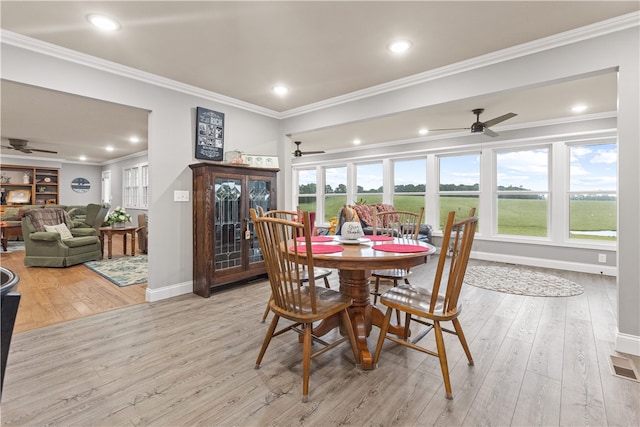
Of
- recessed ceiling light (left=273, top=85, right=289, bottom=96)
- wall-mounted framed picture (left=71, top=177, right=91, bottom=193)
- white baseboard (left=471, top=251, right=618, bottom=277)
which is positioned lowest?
white baseboard (left=471, top=251, right=618, bottom=277)

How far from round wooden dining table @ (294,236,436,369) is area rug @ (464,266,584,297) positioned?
7.41 feet

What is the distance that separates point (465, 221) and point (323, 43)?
195cm

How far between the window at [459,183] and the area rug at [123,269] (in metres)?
5.51

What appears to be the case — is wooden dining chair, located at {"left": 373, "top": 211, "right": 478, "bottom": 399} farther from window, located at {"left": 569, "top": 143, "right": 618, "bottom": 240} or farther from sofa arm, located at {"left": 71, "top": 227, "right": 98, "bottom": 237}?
sofa arm, located at {"left": 71, "top": 227, "right": 98, "bottom": 237}

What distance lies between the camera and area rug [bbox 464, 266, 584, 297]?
371 cm

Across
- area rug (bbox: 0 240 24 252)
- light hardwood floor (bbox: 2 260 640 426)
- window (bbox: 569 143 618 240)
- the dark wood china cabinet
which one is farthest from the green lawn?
area rug (bbox: 0 240 24 252)

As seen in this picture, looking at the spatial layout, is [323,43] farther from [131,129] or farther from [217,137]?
[131,129]

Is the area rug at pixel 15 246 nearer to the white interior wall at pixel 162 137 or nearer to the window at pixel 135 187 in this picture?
the window at pixel 135 187

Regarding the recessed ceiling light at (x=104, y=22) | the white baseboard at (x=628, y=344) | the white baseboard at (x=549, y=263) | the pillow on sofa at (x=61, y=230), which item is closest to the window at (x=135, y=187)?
the pillow on sofa at (x=61, y=230)

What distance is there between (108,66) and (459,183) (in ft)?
19.4

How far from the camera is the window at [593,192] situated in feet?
15.8

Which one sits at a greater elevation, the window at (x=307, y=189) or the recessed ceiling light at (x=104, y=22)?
the recessed ceiling light at (x=104, y=22)

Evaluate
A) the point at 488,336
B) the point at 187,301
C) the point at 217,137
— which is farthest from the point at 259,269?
the point at 488,336

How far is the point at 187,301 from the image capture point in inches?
132
